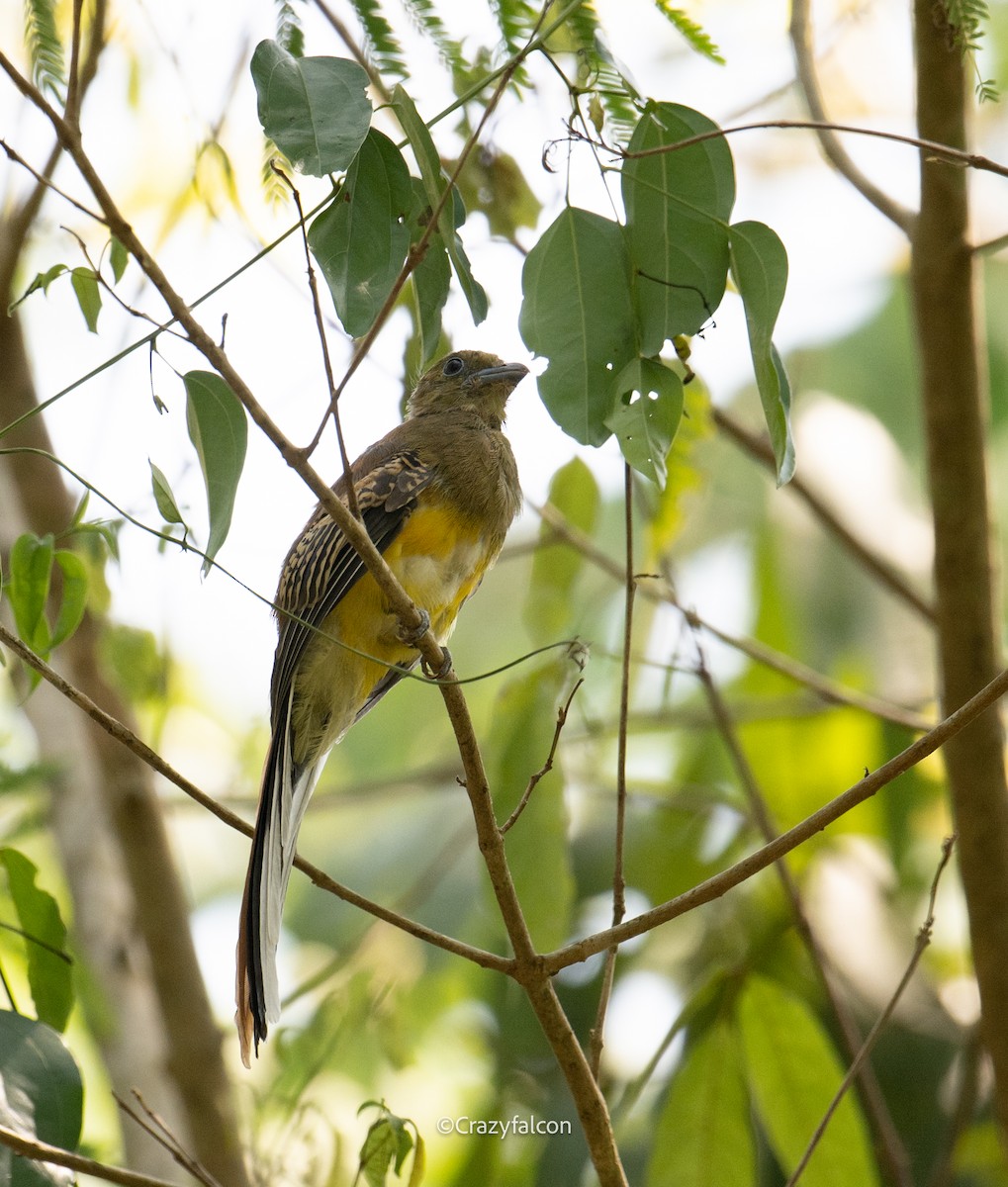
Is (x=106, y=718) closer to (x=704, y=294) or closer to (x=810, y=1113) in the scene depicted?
(x=704, y=294)

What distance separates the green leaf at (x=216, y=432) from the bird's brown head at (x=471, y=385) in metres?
1.94

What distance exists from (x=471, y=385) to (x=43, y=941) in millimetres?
2221

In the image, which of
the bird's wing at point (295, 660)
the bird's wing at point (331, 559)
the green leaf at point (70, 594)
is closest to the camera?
the green leaf at point (70, 594)

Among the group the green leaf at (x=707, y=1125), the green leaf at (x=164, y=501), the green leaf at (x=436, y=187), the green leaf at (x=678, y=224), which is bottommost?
the green leaf at (x=707, y=1125)

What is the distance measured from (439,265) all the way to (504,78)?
0.45 metres

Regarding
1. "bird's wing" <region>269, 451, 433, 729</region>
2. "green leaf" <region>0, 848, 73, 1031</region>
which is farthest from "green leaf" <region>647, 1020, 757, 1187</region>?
"green leaf" <region>0, 848, 73, 1031</region>

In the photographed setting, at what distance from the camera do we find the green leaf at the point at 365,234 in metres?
2.10

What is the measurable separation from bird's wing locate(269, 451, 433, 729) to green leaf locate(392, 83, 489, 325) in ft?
4.09

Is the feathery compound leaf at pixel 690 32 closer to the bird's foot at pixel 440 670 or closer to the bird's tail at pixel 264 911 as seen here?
the bird's foot at pixel 440 670

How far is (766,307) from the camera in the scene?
221 centimetres

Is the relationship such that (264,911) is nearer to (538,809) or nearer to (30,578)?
(538,809)

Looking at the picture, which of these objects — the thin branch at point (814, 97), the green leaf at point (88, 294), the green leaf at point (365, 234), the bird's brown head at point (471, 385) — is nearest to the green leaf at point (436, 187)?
the green leaf at point (365, 234)

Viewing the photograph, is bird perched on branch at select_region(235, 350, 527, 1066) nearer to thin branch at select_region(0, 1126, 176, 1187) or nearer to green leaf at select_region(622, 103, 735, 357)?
thin branch at select_region(0, 1126, 176, 1187)

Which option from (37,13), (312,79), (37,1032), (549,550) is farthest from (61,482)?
(312,79)
